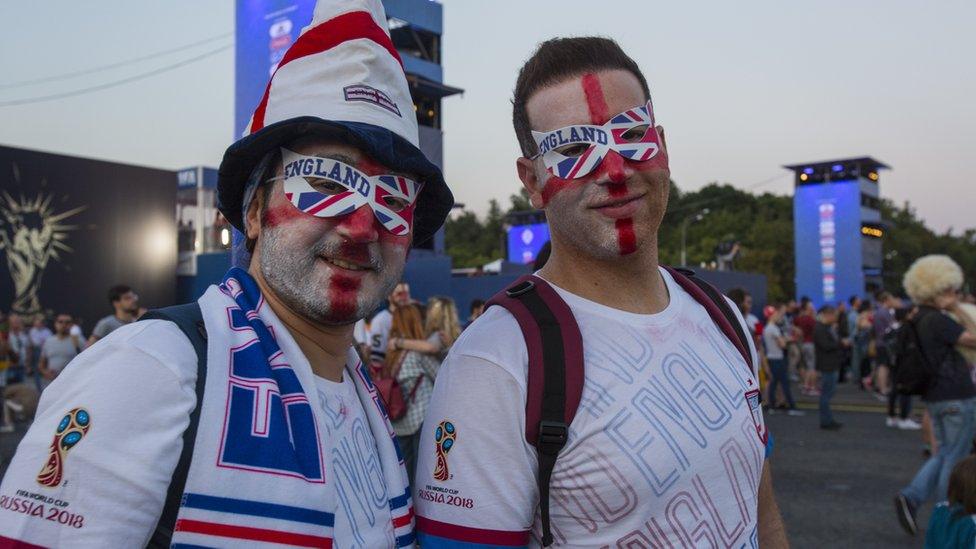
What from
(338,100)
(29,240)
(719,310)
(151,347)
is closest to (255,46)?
(29,240)

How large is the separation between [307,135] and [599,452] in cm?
93

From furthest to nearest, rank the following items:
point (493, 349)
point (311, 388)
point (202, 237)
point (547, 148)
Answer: point (202, 237)
point (547, 148)
point (493, 349)
point (311, 388)

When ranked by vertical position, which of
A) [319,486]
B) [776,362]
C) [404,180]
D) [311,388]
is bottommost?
[776,362]

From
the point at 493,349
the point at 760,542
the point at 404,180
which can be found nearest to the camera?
the point at 493,349

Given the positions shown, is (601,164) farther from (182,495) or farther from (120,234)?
(120,234)

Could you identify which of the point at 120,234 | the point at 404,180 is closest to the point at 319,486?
the point at 404,180

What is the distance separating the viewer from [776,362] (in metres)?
11.6

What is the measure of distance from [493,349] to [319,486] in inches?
19.1

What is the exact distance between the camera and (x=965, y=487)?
3604 mm

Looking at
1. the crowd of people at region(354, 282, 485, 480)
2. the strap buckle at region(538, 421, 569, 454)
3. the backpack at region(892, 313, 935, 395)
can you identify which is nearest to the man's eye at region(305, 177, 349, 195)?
the strap buckle at region(538, 421, 569, 454)

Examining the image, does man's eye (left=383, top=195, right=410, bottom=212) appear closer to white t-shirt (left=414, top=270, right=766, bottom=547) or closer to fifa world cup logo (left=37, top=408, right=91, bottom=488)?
white t-shirt (left=414, top=270, right=766, bottom=547)

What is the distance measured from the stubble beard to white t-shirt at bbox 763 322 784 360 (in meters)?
10.5

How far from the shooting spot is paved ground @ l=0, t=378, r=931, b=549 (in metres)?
5.61

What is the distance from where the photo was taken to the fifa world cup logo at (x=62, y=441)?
1147mm
